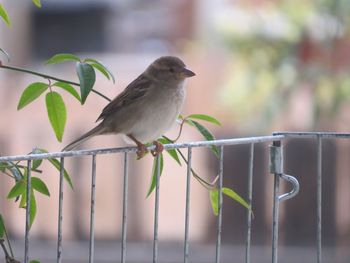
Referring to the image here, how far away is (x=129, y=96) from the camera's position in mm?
3168

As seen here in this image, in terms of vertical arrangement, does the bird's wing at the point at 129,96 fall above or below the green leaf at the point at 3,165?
above

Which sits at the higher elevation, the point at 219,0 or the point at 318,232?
the point at 219,0

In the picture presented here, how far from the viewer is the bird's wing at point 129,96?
312 cm

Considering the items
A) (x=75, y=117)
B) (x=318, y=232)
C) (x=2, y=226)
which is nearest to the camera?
(x=2, y=226)

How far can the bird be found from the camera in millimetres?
3031

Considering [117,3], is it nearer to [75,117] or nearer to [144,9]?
[144,9]

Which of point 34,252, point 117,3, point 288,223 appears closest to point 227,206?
point 288,223

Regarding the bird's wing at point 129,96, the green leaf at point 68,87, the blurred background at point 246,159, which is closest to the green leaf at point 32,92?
the green leaf at point 68,87

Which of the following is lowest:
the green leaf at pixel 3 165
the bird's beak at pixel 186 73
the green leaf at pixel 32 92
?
the green leaf at pixel 3 165

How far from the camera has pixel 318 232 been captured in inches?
98.5

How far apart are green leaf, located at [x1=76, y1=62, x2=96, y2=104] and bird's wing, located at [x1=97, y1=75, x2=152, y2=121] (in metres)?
0.84

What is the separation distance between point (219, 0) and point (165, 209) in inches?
271

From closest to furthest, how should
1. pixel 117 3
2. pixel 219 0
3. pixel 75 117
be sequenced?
pixel 75 117
pixel 219 0
pixel 117 3

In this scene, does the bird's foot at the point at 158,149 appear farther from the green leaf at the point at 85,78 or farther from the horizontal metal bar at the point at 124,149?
the green leaf at the point at 85,78
